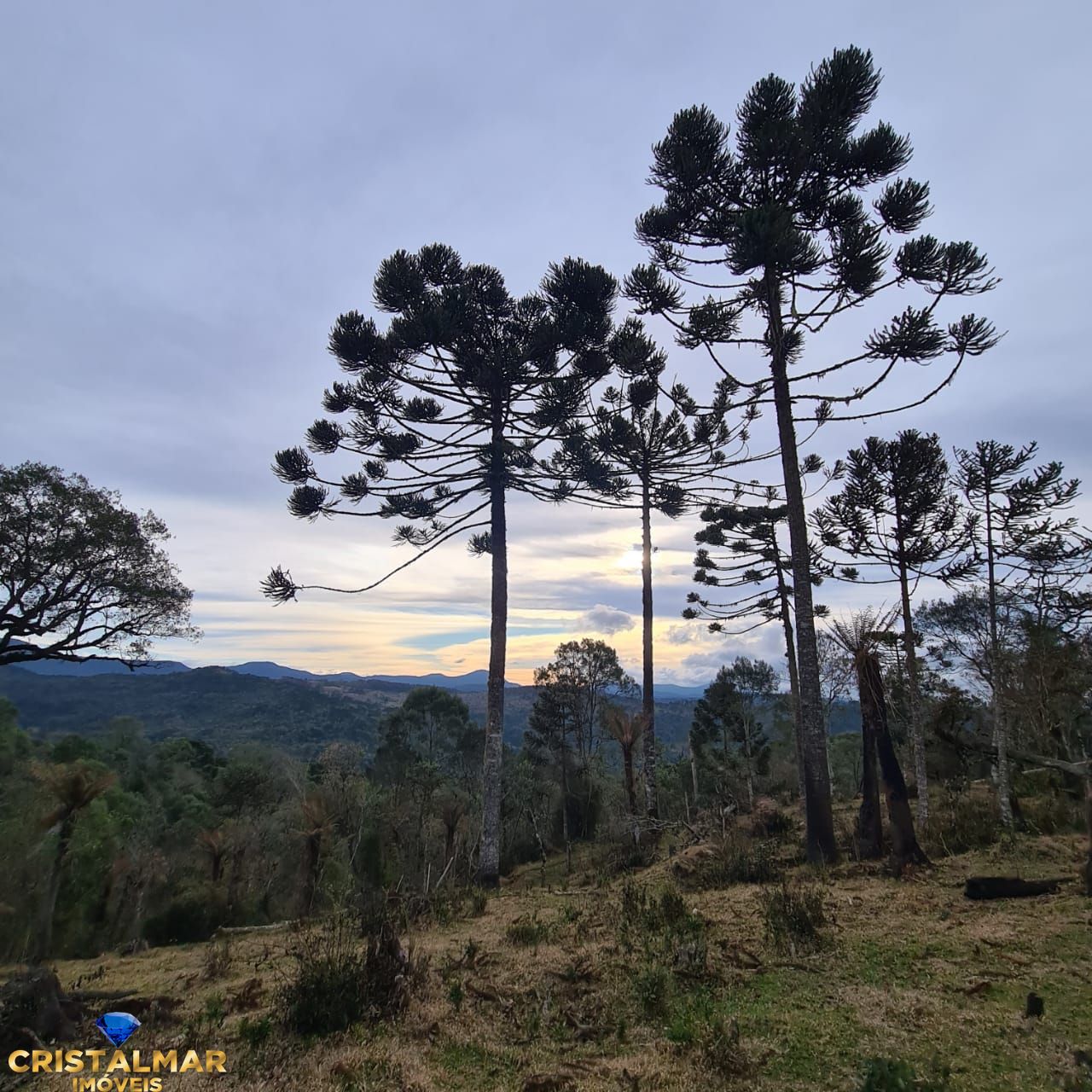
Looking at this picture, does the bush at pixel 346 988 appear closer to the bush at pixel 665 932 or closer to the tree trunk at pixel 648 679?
the bush at pixel 665 932

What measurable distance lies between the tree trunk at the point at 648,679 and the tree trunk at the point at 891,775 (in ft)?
22.4

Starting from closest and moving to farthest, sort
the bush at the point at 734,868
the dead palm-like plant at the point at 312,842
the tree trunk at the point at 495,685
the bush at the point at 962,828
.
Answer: the bush at the point at 734,868
the bush at the point at 962,828
the tree trunk at the point at 495,685
the dead palm-like plant at the point at 312,842

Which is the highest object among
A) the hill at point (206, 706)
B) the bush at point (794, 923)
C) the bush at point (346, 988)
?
the bush at point (794, 923)

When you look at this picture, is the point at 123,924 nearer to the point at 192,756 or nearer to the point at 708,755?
the point at 192,756

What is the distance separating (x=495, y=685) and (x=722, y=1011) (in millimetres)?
8406

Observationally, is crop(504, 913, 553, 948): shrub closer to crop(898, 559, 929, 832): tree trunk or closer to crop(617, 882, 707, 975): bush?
crop(617, 882, 707, 975): bush

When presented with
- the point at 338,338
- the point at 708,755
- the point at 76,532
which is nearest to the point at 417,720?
the point at 708,755

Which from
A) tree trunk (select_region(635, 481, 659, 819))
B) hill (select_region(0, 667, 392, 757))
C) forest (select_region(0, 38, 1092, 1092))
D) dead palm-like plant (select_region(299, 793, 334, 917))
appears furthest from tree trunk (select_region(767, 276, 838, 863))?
hill (select_region(0, 667, 392, 757))

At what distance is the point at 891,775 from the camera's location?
328 inches

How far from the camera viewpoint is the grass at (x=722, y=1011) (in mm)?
3498

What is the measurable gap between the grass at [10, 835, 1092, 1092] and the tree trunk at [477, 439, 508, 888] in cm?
468

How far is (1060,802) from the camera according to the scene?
39.7 feet

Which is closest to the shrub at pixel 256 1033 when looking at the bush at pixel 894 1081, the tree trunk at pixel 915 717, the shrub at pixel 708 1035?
the shrub at pixel 708 1035

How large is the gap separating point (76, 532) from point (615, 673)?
32.1 meters
